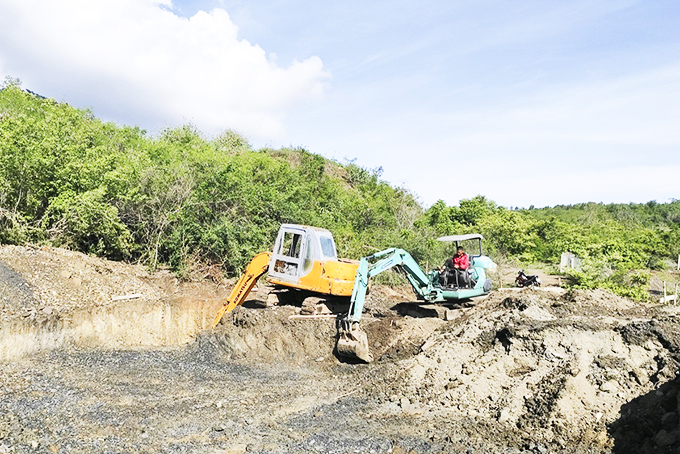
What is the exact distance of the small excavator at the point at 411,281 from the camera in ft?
35.1

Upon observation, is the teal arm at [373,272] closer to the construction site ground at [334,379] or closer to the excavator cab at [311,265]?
the excavator cab at [311,265]

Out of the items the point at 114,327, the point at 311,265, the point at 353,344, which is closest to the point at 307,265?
the point at 311,265

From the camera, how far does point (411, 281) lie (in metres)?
12.3

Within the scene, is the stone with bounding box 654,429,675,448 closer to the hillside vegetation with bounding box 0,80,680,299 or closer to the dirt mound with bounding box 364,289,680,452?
the dirt mound with bounding box 364,289,680,452

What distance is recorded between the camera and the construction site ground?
686 centimetres

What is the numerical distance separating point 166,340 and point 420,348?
6838 mm

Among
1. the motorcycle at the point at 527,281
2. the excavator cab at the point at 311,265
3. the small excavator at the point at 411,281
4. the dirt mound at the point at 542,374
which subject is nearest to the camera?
the dirt mound at the point at 542,374

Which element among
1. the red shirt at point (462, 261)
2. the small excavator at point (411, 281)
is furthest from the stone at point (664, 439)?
the red shirt at point (462, 261)

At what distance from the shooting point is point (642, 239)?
2630 cm

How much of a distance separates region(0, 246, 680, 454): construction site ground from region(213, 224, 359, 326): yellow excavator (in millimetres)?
767

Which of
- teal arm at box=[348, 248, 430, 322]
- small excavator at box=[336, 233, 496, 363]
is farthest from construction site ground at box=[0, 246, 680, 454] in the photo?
teal arm at box=[348, 248, 430, 322]

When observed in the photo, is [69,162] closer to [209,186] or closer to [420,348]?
[209,186]

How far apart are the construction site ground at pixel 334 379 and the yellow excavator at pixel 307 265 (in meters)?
0.77

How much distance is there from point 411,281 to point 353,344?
96.4 inches
